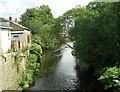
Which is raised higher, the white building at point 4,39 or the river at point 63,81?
the white building at point 4,39

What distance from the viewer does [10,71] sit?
25922 millimetres

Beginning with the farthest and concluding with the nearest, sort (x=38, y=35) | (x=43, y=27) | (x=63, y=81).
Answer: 1. (x=43, y=27)
2. (x=38, y=35)
3. (x=63, y=81)

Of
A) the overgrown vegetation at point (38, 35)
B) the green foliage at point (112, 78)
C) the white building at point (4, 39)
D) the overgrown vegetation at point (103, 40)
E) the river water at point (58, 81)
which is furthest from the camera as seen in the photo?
the overgrown vegetation at point (38, 35)

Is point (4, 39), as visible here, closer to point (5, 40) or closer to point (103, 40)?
point (5, 40)

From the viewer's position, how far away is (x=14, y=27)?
44906 millimetres

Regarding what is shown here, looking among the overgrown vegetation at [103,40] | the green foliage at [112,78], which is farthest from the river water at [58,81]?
the green foliage at [112,78]

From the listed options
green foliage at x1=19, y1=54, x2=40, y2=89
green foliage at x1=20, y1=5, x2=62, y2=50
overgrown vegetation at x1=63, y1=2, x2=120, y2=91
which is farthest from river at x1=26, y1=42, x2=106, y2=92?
green foliage at x1=20, y1=5, x2=62, y2=50

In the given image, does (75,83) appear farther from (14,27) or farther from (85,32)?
(14,27)

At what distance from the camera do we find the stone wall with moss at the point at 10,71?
74.7 feet

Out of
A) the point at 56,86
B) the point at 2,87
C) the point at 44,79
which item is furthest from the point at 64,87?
the point at 2,87

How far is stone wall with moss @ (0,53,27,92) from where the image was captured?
74.7ft

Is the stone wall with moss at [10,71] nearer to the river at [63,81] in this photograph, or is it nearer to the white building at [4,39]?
the white building at [4,39]

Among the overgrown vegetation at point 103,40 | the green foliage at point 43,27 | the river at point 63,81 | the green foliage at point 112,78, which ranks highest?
the green foliage at point 43,27

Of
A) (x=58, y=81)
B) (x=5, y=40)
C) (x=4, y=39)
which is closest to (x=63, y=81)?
(x=58, y=81)
